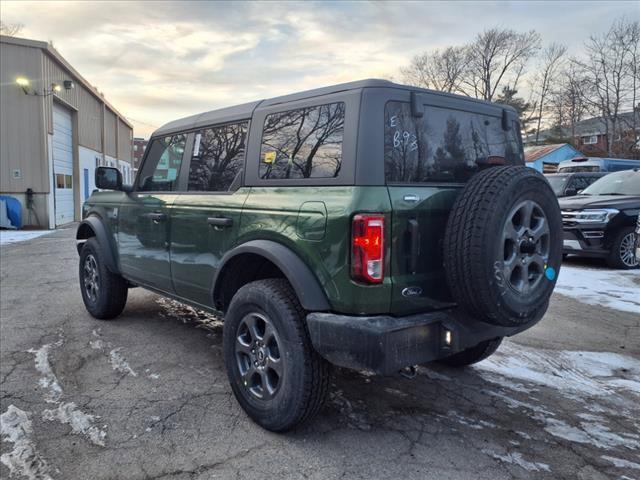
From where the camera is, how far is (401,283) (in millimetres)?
2637

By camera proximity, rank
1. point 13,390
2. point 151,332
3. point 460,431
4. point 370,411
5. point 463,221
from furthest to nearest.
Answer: point 151,332 < point 13,390 < point 370,411 < point 460,431 < point 463,221

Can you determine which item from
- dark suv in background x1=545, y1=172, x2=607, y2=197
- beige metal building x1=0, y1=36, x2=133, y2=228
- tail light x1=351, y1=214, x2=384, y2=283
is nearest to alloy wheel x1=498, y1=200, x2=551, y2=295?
tail light x1=351, y1=214, x2=384, y2=283

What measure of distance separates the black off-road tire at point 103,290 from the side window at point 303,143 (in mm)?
2616

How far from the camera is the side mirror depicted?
4.64 metres

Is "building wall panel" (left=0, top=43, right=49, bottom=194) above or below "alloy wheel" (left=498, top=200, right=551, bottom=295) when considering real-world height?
above

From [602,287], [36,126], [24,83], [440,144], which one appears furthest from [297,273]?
[24,83]

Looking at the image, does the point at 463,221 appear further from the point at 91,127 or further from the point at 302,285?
the point at 91,127

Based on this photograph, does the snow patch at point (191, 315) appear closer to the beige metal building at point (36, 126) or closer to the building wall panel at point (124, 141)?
the beige metal building at point (36, 126)

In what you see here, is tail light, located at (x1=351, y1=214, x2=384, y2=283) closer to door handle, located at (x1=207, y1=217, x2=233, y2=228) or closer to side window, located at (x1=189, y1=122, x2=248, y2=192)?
door handle, located at (x1=207, y1=217, x2=233, y2=228)

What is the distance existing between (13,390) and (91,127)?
74.7 ft

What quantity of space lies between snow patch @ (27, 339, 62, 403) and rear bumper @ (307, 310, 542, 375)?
80.8 inches

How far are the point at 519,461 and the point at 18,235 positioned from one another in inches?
607

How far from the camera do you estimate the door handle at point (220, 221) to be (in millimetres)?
3344

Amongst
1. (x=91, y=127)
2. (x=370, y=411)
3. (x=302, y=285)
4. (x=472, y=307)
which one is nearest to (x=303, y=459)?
(x=370, y=411)
